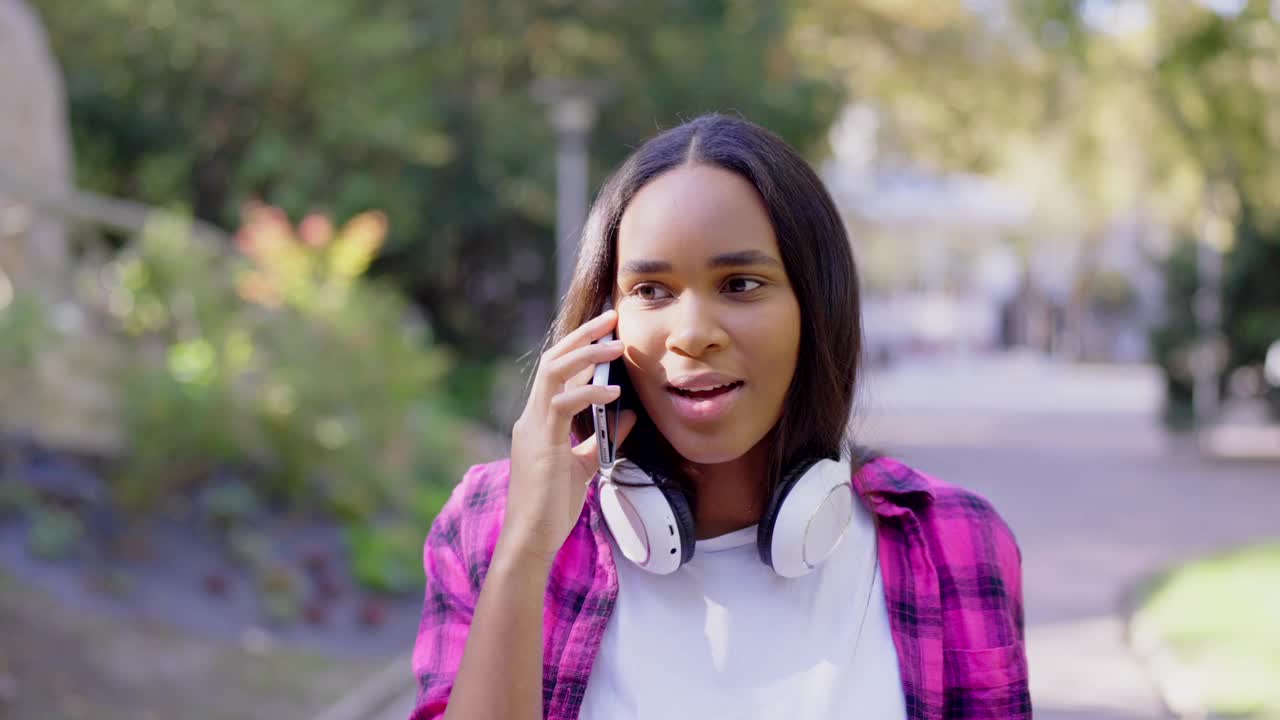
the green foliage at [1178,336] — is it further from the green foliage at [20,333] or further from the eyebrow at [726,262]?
the eyebrow at [726,262]

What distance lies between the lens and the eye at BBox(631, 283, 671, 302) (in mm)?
1723

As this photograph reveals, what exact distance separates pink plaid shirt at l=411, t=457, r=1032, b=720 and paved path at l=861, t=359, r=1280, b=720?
0.33 metres

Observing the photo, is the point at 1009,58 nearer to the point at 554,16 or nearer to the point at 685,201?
the point at 554,16

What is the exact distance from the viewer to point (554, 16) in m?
16.6

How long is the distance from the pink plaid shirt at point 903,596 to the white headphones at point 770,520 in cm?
7

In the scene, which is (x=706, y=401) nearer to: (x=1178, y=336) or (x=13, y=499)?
(x=13, y=499)

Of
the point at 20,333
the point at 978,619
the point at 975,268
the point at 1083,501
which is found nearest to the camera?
the point at 978,619

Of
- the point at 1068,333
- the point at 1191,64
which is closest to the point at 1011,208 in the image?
the point at 1068,333

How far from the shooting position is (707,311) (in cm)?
168

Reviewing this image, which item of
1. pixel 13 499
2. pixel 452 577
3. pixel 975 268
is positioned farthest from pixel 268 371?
pixel 975 268

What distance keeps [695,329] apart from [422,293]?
17095mm

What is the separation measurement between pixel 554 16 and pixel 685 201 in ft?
50.5

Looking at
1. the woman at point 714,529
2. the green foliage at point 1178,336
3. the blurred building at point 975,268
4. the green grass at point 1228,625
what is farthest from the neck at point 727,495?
the blurred building at point 975,268

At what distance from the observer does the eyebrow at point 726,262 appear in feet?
5.51
